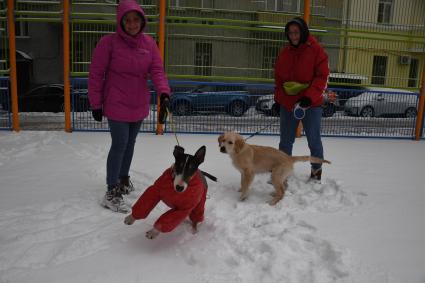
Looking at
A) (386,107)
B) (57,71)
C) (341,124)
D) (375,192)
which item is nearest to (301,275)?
(375,192)

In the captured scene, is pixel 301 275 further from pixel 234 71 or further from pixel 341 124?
pixel 234 71

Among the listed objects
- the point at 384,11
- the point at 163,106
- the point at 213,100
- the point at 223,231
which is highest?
the point at 384,11

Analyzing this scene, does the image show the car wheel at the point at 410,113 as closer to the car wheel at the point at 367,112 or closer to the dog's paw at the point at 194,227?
the car wheel at the point at 367,112

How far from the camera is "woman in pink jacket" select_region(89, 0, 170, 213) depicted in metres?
3.48

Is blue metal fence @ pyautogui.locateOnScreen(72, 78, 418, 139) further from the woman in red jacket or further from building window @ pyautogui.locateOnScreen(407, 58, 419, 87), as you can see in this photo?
the woman in red jacket

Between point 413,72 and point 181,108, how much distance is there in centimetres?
577

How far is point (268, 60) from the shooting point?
28.5ft

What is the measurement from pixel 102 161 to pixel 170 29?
12.2 ft

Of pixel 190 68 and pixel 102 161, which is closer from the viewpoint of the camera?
pixel 102 161

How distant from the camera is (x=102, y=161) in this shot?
5.39 meters

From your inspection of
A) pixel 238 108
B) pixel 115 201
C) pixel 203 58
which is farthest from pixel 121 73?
pixel 203 58

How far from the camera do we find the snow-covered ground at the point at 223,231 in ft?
8.72

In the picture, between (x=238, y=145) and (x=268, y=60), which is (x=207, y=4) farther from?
(x=238, y=145)

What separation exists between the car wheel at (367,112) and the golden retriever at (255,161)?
169 inches
